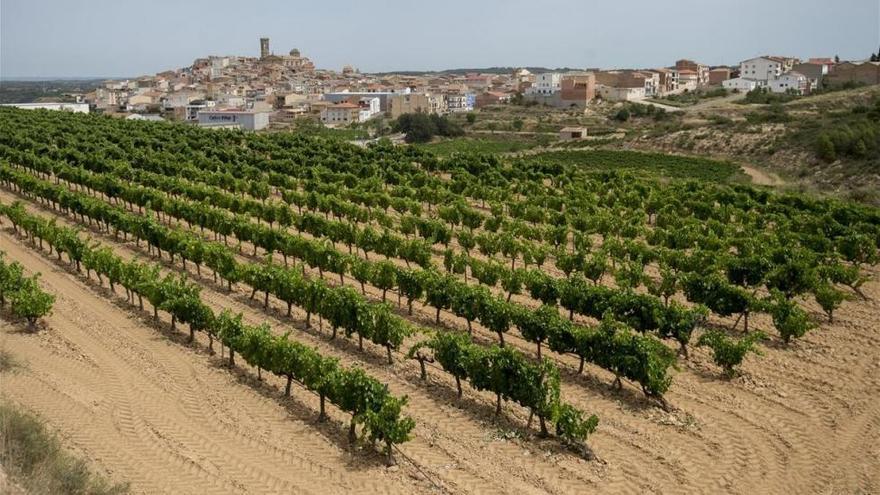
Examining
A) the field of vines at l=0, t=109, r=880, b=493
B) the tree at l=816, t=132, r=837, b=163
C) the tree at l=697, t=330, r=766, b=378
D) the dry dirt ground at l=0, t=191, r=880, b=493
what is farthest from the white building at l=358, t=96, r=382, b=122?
the tree at l=697, t=330, r=766, b=378

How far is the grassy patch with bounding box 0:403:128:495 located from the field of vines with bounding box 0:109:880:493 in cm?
417

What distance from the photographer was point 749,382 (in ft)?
59.1

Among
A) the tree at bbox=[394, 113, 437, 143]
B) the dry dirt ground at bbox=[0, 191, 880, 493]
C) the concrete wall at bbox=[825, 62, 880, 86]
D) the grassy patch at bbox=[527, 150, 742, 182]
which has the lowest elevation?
the dry dirt ground at bbox=[0, 191, 880, 493]

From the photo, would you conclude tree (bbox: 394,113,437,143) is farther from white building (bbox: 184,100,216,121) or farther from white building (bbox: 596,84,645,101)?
white building (bbox: 596,84,645,101)

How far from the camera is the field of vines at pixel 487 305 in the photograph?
14508 millimetres

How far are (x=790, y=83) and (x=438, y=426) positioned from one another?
127 meters

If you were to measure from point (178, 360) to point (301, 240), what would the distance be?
7.96 meters

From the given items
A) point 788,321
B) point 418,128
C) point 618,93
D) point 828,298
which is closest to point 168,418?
point 788,321

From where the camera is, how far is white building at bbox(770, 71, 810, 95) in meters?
123

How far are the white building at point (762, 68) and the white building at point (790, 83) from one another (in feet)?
46.3

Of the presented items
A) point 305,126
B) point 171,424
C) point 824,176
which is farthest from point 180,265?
point 305,126

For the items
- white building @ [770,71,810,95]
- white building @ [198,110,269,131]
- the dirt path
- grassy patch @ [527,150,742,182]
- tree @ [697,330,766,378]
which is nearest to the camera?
tree @ [697,330,766,378]

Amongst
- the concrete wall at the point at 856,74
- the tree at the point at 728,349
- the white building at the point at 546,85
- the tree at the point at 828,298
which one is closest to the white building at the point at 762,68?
the concrete wall at the point at 856,74

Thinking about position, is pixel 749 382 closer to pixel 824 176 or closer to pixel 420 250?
pixel 420 250
